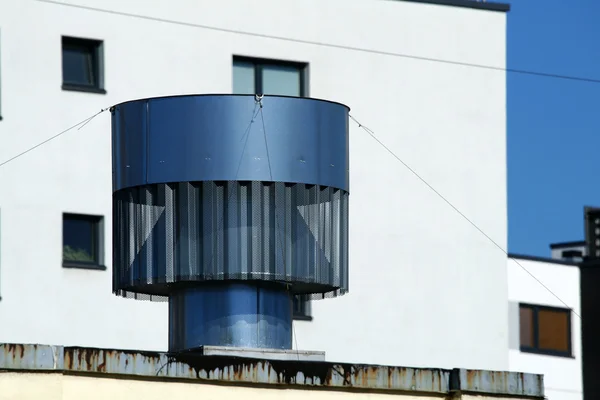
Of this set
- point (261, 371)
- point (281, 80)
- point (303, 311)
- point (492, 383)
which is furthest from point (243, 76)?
point (261, 371)

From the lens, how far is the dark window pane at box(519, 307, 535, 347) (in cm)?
4353

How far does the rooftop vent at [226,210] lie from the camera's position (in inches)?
680

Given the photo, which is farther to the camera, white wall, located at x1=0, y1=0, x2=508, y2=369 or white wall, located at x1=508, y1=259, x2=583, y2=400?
white wall, located at x1=508, y1=259, x2=583, y2=400

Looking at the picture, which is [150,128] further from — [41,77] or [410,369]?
[41,77]

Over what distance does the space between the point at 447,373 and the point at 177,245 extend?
2.91 meters

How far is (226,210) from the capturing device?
57.1ft

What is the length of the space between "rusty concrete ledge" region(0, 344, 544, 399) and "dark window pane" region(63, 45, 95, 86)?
18324 millimetres

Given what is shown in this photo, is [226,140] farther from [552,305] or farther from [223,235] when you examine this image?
[552,305]

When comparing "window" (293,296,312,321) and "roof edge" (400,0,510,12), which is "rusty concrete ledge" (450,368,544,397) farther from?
"roof edge" (400,0,510,12)

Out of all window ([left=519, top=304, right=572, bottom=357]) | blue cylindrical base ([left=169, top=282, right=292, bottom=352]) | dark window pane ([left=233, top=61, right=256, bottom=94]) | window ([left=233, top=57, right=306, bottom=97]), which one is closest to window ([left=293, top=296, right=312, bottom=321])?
window ([left=233, top=57, right=306, bottom=97])

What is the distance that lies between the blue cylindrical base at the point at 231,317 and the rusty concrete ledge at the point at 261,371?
139 cm

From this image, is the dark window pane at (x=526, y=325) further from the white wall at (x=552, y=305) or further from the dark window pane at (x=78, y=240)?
the dark window pane at (x=78, y=240)

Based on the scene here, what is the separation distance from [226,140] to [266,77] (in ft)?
59.3

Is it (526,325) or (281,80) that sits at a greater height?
(281,80)
